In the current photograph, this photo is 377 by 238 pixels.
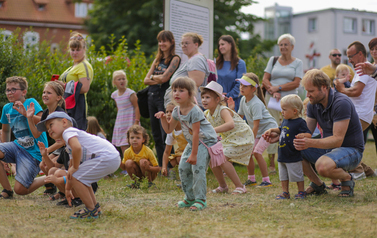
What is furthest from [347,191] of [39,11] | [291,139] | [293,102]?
[39,11]

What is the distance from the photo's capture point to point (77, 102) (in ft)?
20.0

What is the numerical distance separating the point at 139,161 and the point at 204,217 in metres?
2.17

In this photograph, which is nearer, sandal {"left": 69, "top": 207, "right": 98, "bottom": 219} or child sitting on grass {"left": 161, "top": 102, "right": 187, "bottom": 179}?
sandal {"left": 69, "top": 207, "right": 98, "bottom": 219}

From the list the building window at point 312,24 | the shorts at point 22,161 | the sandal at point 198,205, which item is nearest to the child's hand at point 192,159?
the sandal at point 198,205

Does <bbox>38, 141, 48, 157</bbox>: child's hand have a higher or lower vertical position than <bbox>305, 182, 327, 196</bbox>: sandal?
higher

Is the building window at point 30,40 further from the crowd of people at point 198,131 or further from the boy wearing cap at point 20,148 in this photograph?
the boy wearing cap at point 20,148

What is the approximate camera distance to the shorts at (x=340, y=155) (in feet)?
15.3

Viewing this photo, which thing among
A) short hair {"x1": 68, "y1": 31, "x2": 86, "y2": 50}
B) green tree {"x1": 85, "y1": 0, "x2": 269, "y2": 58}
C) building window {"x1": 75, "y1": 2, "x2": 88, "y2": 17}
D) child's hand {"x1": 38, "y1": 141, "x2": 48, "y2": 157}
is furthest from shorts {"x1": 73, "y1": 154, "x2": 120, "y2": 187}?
building window {"x1": 75, "y1": 2, "x2": 88, "y2": 17}

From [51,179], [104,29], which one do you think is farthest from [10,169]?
[104,29]

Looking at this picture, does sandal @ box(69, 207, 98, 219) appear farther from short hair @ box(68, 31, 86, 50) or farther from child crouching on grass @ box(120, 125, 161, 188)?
short hair @ box(68, 31, 86, 50)

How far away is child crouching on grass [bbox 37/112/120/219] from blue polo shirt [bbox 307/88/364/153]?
Result: 2.33m

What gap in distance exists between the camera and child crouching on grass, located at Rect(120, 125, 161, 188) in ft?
19.4

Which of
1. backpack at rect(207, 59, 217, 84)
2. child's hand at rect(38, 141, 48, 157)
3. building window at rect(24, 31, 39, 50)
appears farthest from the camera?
building window at rect(24, 31, 39, 50)

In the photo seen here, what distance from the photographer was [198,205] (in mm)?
4328
